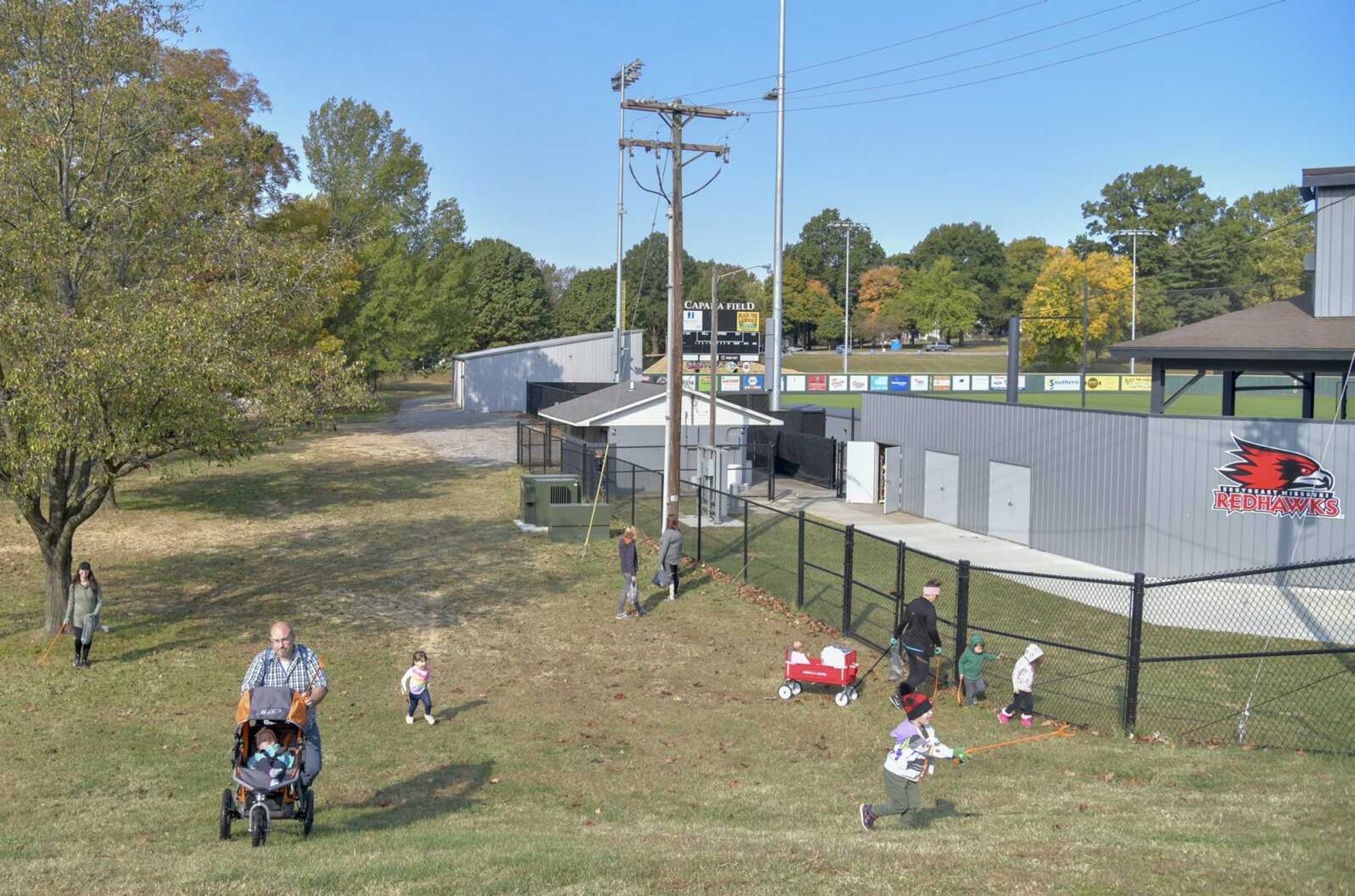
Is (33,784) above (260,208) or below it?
below

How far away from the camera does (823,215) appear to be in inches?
6289

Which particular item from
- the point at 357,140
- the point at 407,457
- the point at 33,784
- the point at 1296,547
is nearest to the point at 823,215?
the point at 357,140

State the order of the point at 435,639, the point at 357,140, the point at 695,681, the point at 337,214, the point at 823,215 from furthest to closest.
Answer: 1. the point at 823,215
2. the point at 357,140
3. the point at 337,214
4. the point at 435,639
5. the point at 695,681

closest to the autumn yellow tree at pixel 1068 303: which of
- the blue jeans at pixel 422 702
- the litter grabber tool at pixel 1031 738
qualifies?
the litter grabber tool at pixel 1031 738

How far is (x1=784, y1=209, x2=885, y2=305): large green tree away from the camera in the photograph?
14525 cm

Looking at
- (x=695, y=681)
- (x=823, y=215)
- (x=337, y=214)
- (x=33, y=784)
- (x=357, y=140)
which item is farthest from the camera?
(x=823, y=215)

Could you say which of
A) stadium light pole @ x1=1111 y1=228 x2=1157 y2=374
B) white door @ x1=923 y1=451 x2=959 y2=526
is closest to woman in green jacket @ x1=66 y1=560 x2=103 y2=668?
white door @ x1=923 y1=451 x2=959 y2=526

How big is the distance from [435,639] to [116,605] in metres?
5.93

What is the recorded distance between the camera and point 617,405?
121ft

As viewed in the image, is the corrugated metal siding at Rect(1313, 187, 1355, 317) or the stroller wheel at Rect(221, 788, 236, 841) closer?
the stroller wheel at Rect(221, 788, 236, 841)

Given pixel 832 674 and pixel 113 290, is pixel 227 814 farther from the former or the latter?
pixel 113 290

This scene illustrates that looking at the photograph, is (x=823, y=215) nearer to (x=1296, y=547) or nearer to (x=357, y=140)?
(x=357, y=140)

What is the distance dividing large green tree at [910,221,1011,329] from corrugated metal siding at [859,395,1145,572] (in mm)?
112038

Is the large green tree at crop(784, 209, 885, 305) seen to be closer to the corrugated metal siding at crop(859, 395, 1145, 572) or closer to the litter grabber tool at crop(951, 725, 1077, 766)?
the corrugated metal siding at crop(859, 395, 1145, 572)
